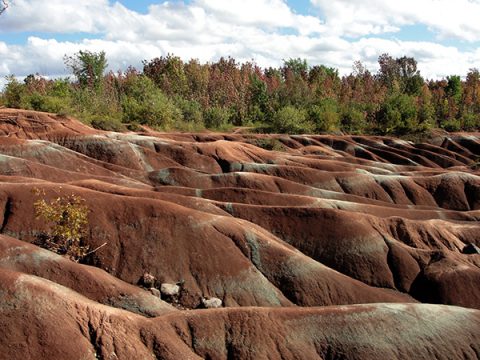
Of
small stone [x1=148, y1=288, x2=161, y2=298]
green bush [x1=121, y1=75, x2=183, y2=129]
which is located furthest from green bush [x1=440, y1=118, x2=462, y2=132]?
small stone [x1=148, y1=288, x2=161, y2=298]

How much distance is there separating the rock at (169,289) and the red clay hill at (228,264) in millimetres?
48

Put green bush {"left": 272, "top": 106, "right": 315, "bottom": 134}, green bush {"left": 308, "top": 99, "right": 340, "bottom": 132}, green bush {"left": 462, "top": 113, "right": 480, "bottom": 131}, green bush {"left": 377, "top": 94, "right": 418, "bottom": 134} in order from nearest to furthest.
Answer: green bush {"left": 272, "top": 106, "right": 315, "bottom": 134} → green bush {"left": 308, "top": 99, "right": 340, "bottom": 132} → green bush {"left": 377, "top": 94, "right": 418, "bottom": 134} → green bush {"left": 462, "top": 113, "right": 480, "bottom": 131}

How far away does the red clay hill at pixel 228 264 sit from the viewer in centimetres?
1291

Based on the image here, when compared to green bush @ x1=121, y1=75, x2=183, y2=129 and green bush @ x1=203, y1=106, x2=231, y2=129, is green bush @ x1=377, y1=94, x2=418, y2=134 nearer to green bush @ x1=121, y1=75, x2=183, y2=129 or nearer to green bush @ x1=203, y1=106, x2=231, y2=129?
green bush @ x1=203, y1=106, x2=231, y2=129

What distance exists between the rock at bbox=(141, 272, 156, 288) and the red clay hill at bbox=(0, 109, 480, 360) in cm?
4

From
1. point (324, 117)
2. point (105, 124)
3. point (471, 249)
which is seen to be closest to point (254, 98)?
point (324, 117)

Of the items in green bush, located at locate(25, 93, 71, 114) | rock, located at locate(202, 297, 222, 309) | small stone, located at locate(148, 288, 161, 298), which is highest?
green bush, located at locate(25, 93, 71, 114)

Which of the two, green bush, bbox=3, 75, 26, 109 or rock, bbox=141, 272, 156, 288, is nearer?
rock, bbox=141, 272, 156, 288

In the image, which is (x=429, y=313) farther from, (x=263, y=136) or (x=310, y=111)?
(x=310, y=111)

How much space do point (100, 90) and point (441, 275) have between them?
5737 centimetres

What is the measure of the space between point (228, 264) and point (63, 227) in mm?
5383

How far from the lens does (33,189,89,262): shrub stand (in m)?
18.8

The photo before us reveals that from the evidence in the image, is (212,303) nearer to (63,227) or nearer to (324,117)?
(63,227)

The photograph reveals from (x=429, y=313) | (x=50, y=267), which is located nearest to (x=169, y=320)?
(x=50, y=267)
